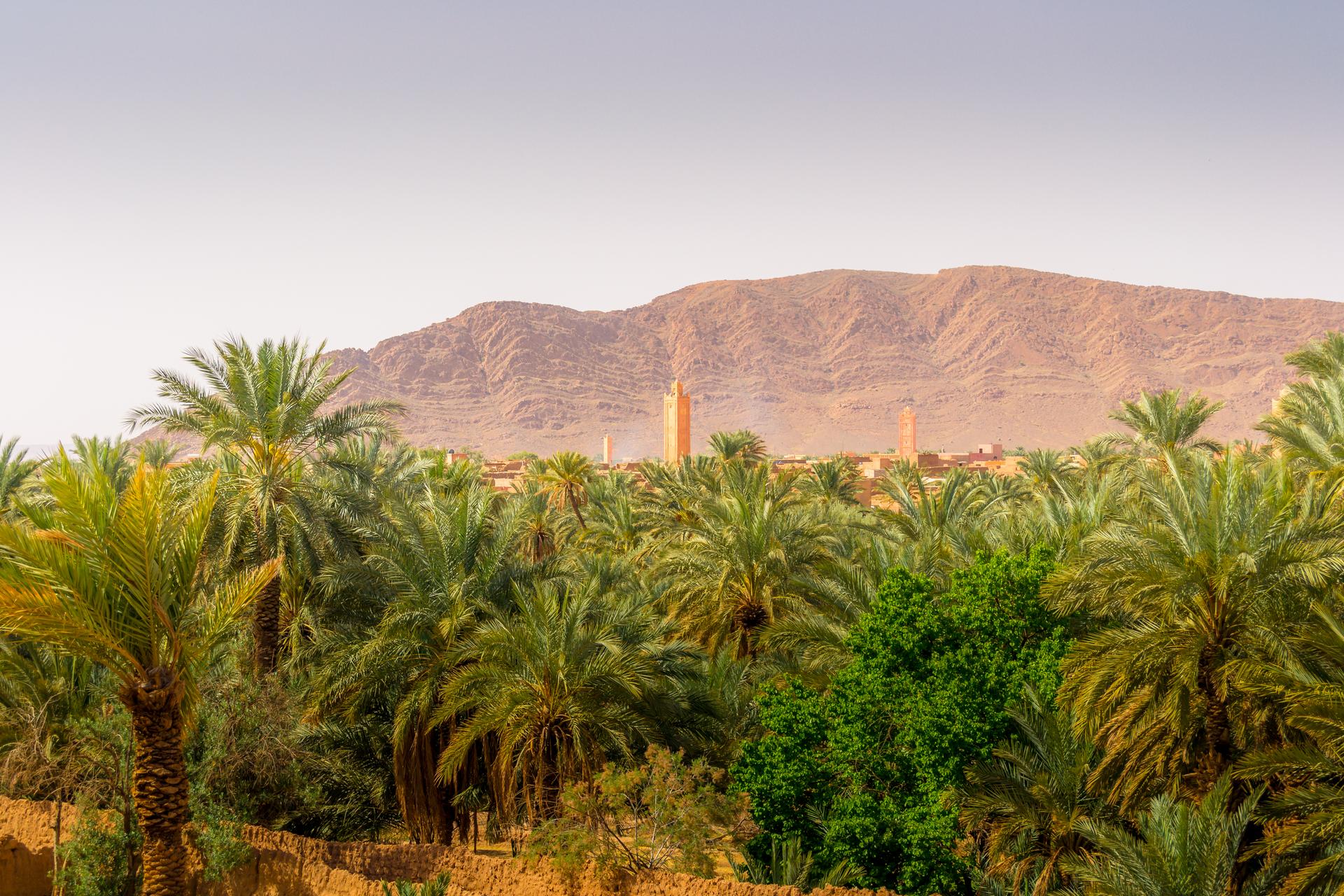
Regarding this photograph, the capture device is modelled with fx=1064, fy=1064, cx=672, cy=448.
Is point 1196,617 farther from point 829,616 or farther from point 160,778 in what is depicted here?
point 160,778

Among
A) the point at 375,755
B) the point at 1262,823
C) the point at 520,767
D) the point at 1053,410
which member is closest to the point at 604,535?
the point at 375,755

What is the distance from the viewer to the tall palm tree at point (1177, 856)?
9453 mm

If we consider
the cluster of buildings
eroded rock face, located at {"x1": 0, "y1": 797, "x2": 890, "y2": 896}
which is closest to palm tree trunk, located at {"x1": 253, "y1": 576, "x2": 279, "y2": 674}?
eroded rock face, located at {"x1": 0, "y1": 797, "x2": 890, "y2": 896}

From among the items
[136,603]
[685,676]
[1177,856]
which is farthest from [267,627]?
[1177,856]

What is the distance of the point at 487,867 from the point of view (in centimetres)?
1148

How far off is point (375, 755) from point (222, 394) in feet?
18.6

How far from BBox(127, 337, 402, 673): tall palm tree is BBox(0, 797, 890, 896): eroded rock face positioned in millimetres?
4067

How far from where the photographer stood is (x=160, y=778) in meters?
9.80

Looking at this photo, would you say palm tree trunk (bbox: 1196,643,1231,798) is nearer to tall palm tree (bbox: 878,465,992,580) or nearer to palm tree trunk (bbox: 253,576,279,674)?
tall palm tree (bbox: 878,465,992,580)

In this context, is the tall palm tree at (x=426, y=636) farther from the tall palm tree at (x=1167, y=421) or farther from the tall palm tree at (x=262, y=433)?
the tall palm tree at (x=1167, y=421)

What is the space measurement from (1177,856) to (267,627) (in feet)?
40.9

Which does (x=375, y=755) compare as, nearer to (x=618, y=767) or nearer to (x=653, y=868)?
(x=618, y=767)

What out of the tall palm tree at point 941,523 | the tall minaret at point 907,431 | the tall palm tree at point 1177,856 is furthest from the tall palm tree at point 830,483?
the tall minaret at point 907,431

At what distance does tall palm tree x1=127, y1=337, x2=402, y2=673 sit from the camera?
14891 millimetres
